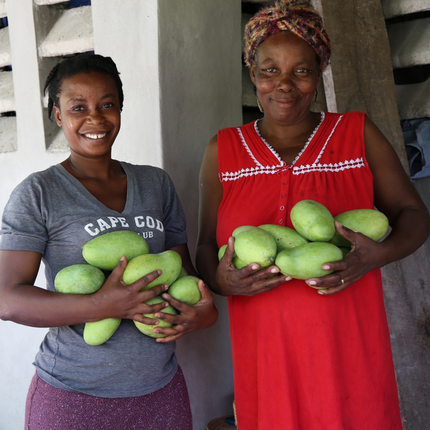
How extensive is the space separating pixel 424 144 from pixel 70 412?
2.71 m

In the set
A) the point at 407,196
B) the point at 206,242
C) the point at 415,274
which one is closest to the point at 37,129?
the point at 206,242

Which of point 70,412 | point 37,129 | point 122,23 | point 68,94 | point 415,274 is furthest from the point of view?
point 37,129

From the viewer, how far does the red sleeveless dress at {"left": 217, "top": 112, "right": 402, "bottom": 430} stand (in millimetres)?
1795

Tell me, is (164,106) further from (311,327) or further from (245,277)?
(311,327)

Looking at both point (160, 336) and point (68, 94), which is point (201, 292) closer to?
point (160, 336)

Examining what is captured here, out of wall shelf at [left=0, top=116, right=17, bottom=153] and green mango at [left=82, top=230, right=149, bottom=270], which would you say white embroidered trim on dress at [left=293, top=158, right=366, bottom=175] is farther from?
wall shelf at [left=0, top=116, right=17, bottom=153]

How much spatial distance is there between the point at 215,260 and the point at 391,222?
0.78 metres

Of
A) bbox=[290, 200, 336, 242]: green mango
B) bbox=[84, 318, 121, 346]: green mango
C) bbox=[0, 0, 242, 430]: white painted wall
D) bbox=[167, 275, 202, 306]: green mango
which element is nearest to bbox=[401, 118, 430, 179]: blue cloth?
bbox=[0, 0, 242, 430]: white painted wall

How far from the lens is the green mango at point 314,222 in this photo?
1562 millimetres

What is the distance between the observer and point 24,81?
3314 mm

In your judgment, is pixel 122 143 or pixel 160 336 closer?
pixel 160 336

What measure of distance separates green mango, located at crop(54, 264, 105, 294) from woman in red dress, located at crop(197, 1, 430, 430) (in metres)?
0.47

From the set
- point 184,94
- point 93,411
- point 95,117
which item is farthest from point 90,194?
point 184,94

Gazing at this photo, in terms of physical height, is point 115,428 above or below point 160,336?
below
